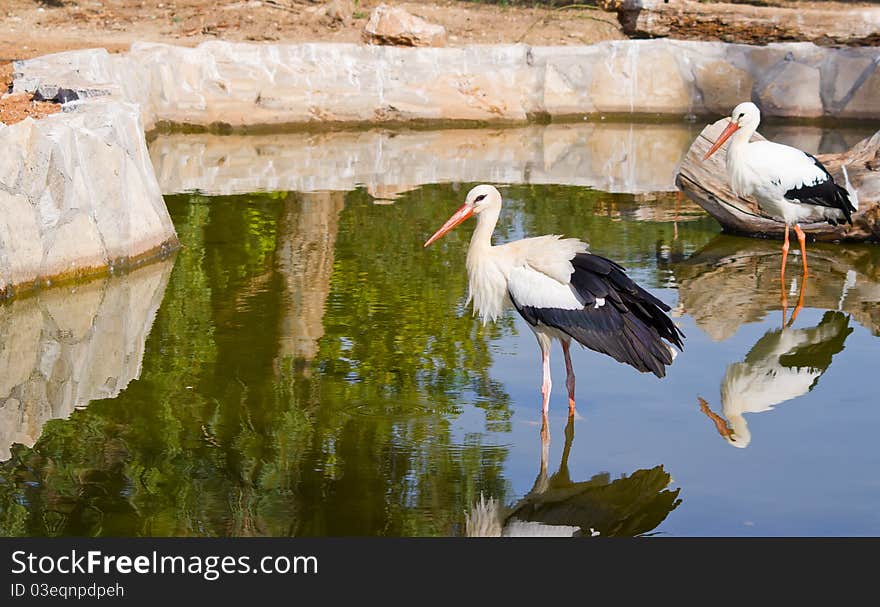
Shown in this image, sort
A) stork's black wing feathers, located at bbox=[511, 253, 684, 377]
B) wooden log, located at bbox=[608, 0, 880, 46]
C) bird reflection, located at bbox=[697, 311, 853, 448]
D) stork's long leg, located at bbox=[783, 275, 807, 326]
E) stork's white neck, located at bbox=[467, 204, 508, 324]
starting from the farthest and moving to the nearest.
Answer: wooden log, located at bbox=[608, 0, 880, 46] → stork's long leg, located at bbox=[783, 275, 807, 326] → bird reflection, located at bbox=[697, 311, 853, 448] → stork's white neck, located at bbox=[467, 204, 508, 324] → stork's black wing feathers, located at bbox=[511, 253, 684, 377]

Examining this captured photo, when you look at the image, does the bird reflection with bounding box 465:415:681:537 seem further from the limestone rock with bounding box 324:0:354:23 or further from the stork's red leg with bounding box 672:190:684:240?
the limestone rock with bounding box 324:0:354:23

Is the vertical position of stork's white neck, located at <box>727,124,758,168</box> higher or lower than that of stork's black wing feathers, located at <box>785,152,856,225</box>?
higher

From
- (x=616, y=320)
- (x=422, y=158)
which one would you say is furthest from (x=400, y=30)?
(x=616, y=320)

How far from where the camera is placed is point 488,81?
17.0m

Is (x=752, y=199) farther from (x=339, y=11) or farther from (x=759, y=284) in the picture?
(x=339, y=11)

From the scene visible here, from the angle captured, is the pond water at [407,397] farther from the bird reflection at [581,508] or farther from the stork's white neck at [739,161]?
the stork's white neck at [739,161]

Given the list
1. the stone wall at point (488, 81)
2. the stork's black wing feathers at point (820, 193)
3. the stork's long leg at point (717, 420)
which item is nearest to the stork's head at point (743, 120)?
the stork's black wing feathers at point (820, 193)

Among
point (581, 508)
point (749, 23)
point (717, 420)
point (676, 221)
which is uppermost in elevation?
point (749, 23)

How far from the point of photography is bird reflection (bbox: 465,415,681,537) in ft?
17.0

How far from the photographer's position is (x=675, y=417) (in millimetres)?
6461

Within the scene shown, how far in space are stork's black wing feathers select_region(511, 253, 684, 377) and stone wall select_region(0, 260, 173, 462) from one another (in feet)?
7.90

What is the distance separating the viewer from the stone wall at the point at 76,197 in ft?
26.9

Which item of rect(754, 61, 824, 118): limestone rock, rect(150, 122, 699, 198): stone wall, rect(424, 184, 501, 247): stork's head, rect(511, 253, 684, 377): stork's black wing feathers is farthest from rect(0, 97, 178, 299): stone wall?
rect(754, 61, 824, 118): limestone rock

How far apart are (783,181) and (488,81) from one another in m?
8.18
